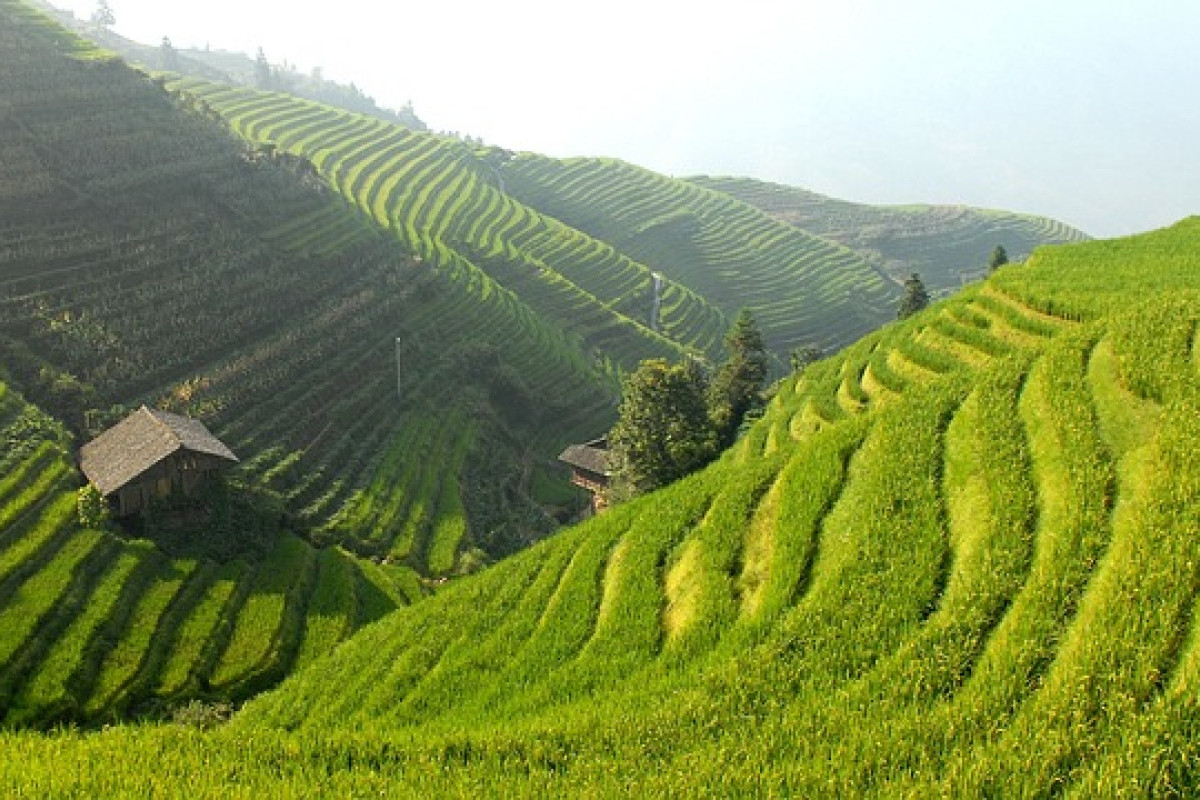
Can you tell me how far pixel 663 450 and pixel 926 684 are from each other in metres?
26.9

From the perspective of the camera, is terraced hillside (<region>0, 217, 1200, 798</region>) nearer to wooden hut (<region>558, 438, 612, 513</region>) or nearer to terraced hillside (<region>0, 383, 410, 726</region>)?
terraced hillside (<region>0, 383, 410, 726</region>)

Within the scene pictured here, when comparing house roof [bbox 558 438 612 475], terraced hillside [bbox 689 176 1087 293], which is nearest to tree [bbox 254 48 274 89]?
terraced hillside [bbox 689 176 1087 293]

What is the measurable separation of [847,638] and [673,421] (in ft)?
86.4

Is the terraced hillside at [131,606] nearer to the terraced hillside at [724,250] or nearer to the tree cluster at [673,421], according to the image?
the tree cluster at [673,421]

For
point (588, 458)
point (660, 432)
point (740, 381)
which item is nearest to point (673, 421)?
point (660, 432)

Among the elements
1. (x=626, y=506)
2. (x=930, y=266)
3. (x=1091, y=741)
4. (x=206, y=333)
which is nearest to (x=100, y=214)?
(x=206, y=333)

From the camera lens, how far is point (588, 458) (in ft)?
175

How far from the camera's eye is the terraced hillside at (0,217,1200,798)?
32.4ft

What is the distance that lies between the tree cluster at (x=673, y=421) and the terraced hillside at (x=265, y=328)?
800 cm

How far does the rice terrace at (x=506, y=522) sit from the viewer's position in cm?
1074

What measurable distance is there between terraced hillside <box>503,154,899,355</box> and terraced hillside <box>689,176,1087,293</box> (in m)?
20.0

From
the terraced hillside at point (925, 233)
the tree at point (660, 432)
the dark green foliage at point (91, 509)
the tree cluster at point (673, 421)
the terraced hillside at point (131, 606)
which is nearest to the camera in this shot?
the terraced hillside at point (131, 606)

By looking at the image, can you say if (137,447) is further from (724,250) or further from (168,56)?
(168,56)

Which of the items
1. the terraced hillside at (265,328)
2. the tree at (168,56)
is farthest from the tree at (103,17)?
the terraced hillside at (265,328)
